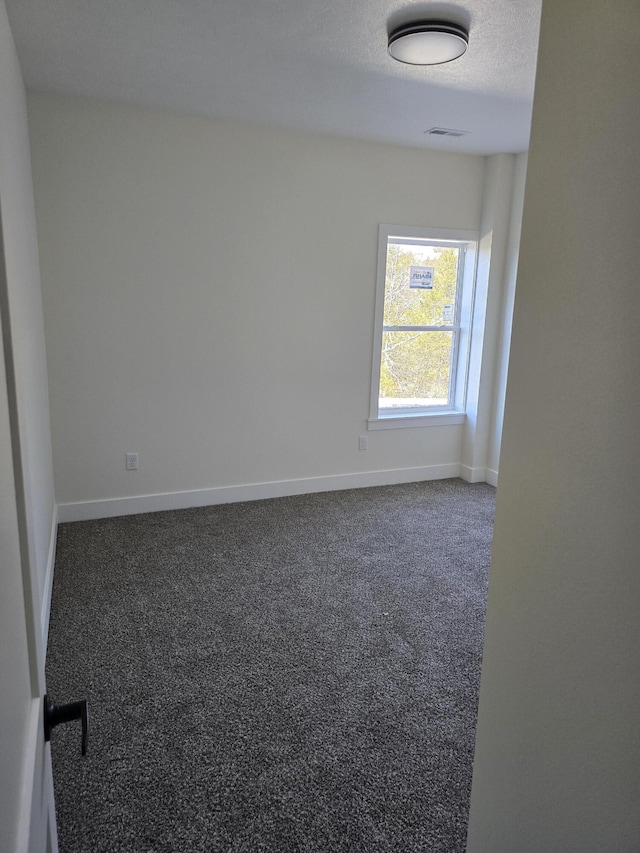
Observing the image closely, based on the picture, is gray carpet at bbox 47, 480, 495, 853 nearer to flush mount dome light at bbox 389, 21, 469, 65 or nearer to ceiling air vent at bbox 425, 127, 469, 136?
flush mount dome light at bbox 389, 21, 469, 65

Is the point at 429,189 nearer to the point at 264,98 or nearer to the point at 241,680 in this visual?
the point at 264,98

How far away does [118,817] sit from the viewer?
1.75 m

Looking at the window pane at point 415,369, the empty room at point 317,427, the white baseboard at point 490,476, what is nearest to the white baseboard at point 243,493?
the empty room at point 317,427

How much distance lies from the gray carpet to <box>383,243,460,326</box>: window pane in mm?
1834

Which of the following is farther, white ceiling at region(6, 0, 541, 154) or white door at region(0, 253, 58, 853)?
white ceiling at region(6, 0, 541, 154)

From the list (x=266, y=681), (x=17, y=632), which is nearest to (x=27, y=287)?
(x=266, y=681)

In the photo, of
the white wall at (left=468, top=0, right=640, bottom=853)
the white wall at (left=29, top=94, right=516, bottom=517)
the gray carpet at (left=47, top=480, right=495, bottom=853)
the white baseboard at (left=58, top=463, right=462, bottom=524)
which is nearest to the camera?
the white wall at (left=468, top=0, right=640, bottom=853)

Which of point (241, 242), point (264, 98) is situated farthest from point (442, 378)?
point (264, 98)

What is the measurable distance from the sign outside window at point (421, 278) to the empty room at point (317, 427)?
0.27 ft

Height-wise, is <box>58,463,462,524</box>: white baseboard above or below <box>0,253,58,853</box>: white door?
below

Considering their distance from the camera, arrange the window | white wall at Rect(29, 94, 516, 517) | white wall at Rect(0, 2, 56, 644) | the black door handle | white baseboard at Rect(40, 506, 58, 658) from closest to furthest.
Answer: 1. the black door handle
2. white wall at Rect(0, 2, 56, 644)
3. white baseboard at Rect(40, 506, 58, 658)
4. white wall at Rect(29, 94, 516, 517)
5. the window

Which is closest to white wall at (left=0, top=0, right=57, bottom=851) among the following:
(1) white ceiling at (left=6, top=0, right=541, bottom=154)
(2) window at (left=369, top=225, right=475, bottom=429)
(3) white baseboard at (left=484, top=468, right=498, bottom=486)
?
(1) white ceiling at (left=6, top=0, right=541, bottom=154)

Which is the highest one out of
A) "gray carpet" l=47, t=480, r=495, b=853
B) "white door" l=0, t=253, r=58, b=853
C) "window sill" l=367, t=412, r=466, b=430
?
"white door" l=0, t=253, r=58, b=853

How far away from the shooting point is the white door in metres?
0.66
